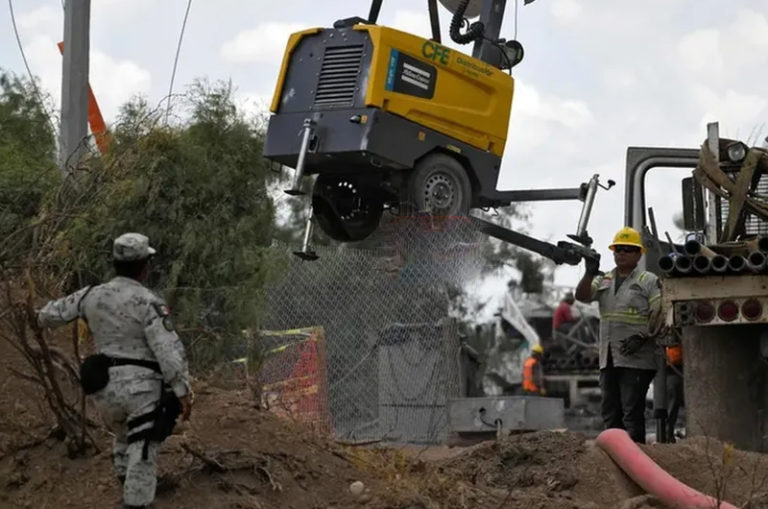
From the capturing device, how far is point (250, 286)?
1360 centimetres

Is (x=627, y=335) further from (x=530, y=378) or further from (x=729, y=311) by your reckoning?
(x=530, y=378)

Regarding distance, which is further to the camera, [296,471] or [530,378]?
[530,378]

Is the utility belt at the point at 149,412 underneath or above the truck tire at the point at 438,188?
underneath

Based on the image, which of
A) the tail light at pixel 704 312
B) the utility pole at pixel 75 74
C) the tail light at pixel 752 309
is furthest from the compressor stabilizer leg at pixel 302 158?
the tail light at pixel 752 309

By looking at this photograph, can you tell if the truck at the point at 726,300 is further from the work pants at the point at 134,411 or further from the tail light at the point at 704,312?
the work pants at the point at 134,411

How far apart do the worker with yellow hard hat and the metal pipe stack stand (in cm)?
142

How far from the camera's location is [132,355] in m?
7.04

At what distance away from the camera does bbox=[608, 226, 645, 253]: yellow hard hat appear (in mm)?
10727

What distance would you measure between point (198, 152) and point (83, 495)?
692 cm

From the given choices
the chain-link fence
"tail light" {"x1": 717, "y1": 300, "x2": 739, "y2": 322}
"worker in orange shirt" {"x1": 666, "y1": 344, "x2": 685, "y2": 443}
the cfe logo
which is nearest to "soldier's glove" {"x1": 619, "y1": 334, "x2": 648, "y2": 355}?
"worker in orange shirt" {"x1": 666, "y1": 344, "x2": 685, "y2": 443}

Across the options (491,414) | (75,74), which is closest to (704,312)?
(491,414)

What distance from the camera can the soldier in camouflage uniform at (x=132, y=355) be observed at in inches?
273

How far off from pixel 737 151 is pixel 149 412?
16.4ft

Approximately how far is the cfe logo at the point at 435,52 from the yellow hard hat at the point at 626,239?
116 inches
